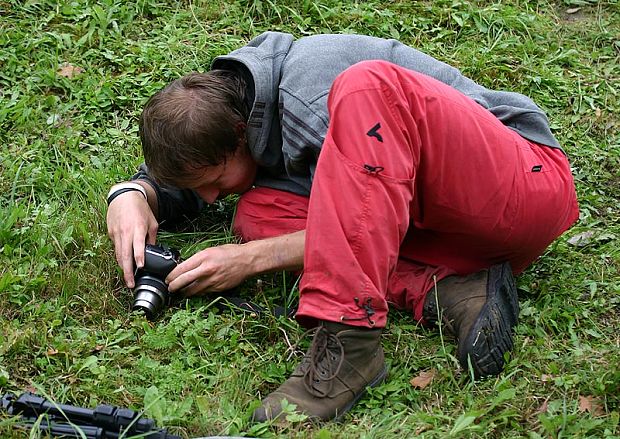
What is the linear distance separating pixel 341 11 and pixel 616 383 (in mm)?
2949

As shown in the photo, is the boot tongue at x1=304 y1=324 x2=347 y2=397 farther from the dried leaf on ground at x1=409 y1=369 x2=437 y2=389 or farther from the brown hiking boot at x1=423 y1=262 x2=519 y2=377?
the brown hiking boot at x1=423 y1=262 x2=519 y2=377

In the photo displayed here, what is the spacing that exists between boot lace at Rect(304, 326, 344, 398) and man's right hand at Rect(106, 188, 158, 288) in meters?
0.87

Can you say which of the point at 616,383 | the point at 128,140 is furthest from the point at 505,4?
the point at 616,383

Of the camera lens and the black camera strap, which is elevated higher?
the camera lens

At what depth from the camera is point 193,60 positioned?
499 cm

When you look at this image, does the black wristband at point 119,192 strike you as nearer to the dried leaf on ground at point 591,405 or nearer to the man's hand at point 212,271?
the man's hand at point 212,271

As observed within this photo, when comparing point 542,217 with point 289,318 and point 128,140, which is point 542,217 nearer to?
point 289,318

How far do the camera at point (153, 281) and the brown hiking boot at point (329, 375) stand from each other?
674mm

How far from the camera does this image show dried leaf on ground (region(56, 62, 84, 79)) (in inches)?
195

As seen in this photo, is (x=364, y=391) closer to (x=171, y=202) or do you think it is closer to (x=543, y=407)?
(x=543, y=407)

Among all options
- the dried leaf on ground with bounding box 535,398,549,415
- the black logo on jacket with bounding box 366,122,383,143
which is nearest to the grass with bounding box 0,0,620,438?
the dried leaf on ground with bounding box 535,398,549,415

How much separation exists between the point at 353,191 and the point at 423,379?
2.44ft

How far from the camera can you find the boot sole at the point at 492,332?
318 cm

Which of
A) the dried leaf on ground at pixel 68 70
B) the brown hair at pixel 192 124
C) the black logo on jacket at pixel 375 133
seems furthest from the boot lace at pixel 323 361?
the dried leaf on ground at pixel 68 70
